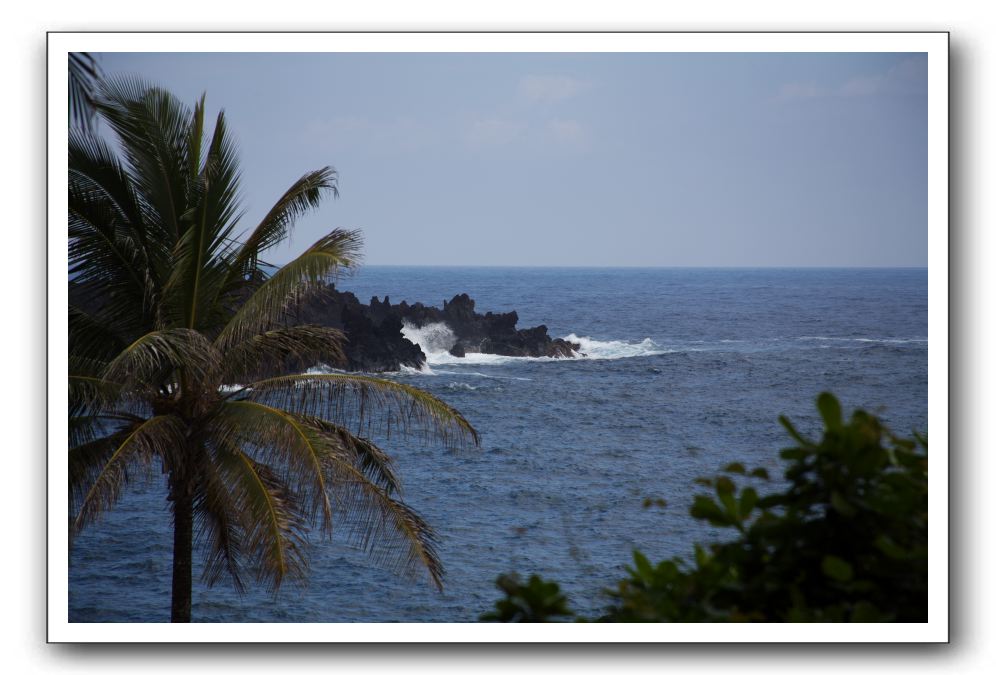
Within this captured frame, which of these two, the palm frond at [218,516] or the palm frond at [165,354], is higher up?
the palm frond at [165,354]

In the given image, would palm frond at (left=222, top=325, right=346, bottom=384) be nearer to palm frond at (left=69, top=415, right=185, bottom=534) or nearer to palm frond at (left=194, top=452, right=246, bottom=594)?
palm frond at (left=69, top=415, right=185, bottom=534)

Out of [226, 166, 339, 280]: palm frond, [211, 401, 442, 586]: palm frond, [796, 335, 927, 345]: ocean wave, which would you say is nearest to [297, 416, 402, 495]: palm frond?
[211, 401, 442, 586]: palm frond

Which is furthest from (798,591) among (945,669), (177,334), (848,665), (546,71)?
(546,71)

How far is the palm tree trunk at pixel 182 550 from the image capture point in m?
4.98

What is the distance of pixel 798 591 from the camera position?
7.59 ft

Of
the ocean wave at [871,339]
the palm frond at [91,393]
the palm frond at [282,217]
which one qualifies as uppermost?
the palm frond at [282,217]

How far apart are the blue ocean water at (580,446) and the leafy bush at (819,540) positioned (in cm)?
51

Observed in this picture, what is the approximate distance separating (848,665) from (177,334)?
11.4 ft

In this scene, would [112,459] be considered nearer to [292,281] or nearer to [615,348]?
[292,281]

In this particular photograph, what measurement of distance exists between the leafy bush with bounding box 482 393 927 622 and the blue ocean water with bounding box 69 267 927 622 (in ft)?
1.68

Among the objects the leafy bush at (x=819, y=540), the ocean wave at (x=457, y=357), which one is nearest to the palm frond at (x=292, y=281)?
the leafy bush at (x=819, y=540)

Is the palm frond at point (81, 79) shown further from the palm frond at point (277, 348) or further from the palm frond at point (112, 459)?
the palm frond at point (112, 459)

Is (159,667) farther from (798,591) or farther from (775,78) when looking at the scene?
(775,78)
